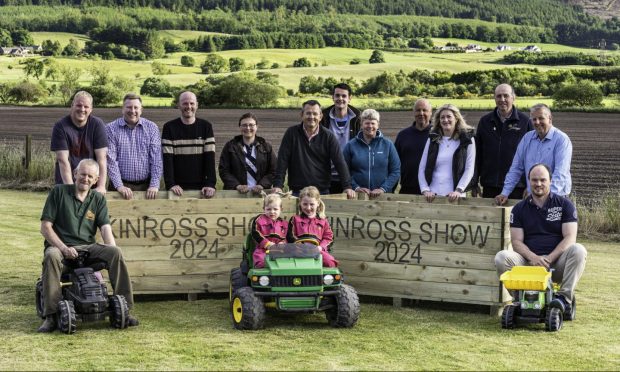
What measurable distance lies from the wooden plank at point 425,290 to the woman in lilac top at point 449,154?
3.19ft

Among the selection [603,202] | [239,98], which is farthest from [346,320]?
[239,98]

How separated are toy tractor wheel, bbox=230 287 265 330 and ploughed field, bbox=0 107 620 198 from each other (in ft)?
61.5

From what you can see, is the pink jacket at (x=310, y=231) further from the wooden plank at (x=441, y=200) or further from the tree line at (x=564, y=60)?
the tree line at (x=564, y=60)

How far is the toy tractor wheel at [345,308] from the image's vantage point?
8578 millimetres

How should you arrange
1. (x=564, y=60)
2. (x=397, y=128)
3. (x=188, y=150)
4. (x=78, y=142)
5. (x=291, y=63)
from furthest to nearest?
(x=291, y=63) < (x=564, y=60) < (x=397, y=128) < (x=188, y=150) < (x=78, y=142)

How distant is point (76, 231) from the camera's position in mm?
8719

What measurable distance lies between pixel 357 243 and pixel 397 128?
4439 cm

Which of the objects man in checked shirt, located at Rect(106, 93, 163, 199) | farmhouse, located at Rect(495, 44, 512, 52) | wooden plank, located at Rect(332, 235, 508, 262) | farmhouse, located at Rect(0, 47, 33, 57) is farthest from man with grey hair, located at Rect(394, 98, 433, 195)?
farmhouse, located at Rect(495, 44, 512, 52)

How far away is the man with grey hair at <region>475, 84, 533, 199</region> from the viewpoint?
10.2 m

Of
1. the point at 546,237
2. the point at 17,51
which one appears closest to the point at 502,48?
the point at 17,51

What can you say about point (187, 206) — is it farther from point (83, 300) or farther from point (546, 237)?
point (546, 237)

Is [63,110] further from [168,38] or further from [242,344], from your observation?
[168,38]

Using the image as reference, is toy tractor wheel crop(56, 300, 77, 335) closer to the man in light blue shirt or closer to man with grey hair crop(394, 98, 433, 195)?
man with grey hair crop(394, 98, 433, 195)

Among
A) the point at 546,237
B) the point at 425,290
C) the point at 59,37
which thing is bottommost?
the point at 425,290
